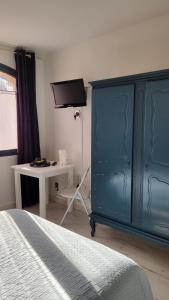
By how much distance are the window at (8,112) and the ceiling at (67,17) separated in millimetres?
488

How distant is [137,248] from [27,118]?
7.54 feet

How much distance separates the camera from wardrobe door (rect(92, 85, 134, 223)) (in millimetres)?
2445

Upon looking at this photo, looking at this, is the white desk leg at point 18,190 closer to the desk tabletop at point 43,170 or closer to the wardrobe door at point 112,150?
the desk tabletop at point 43,170

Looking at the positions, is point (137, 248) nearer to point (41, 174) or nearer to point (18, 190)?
point (41, 174)

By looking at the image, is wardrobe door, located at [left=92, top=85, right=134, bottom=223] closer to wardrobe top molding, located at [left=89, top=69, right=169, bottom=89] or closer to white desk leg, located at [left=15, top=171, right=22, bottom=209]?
wardrobe top molding, located at [left=89, top=69, right=169, bottom=89]

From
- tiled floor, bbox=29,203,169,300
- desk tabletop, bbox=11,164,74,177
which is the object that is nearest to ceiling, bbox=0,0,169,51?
desk tabletop, bbox=11,164,74,177

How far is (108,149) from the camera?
8.59ft

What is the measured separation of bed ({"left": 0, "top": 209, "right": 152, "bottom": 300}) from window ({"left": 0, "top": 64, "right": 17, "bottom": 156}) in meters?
2.20

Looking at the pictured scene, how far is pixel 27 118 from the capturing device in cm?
367

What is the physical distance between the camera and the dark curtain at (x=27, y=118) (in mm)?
3562

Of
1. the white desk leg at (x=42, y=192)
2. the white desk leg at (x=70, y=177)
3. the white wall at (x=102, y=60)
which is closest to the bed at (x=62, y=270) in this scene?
the white desk leg at (x=42, y=192)

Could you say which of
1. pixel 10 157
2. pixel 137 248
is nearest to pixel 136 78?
pixel 137 248

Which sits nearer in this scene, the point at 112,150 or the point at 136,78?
the point at 136,78

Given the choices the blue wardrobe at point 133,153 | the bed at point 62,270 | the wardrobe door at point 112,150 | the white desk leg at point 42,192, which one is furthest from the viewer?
the white desk leg at point 42,192
